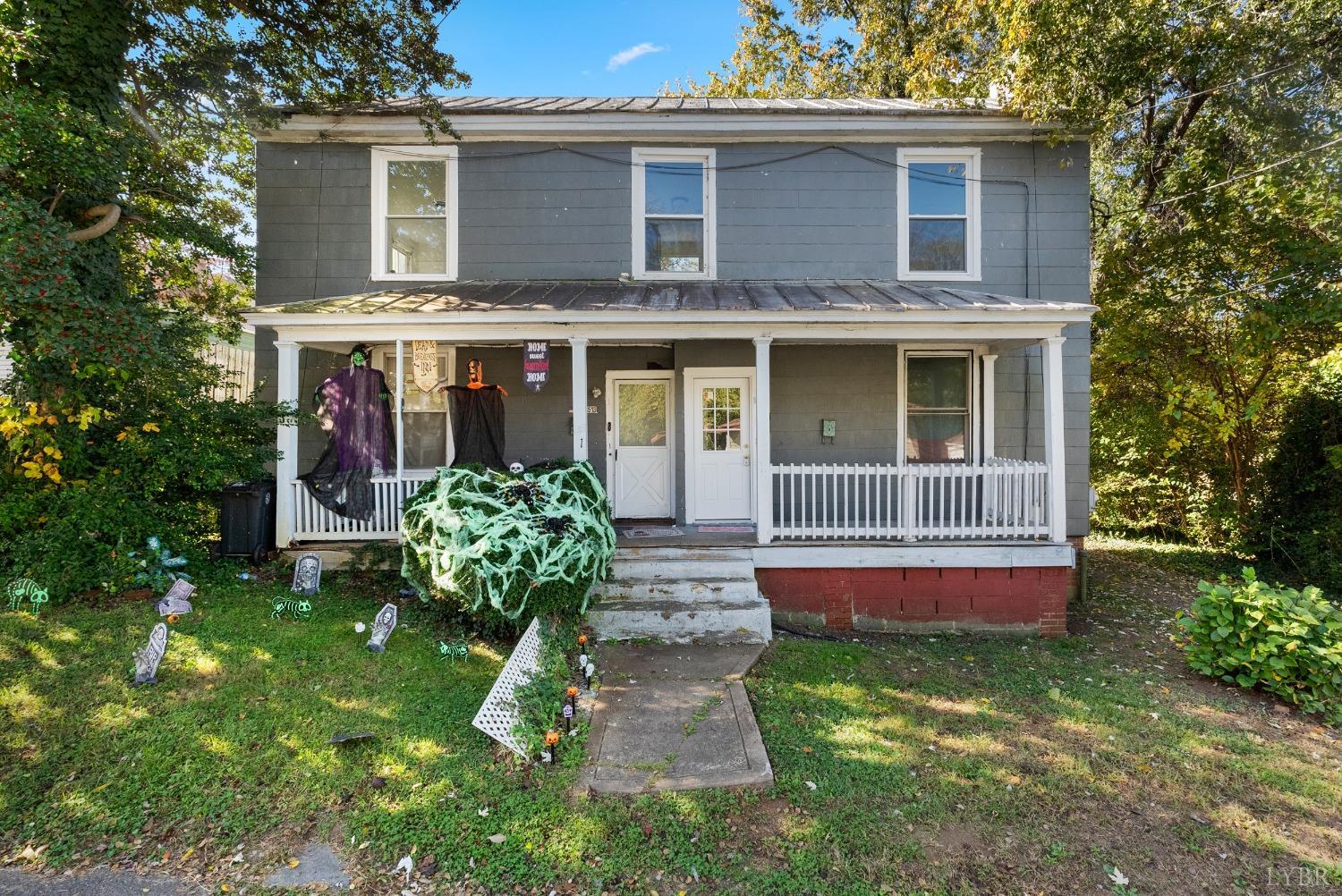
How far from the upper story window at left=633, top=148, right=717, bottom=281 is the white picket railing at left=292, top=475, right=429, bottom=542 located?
4.11 metres

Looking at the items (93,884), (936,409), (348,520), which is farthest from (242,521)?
(936,409)

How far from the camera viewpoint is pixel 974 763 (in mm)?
3586

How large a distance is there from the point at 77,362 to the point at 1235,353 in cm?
1346

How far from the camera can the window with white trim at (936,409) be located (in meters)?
7.69

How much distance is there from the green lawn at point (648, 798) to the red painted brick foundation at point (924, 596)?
3.69ft

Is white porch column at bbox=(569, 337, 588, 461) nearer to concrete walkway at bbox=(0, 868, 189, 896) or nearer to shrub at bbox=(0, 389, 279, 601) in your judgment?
shrub at bbox=(0, 389, 279, 601)

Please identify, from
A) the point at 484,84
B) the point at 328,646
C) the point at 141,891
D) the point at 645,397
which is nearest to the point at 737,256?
the point at 645,397

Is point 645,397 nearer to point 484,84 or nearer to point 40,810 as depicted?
point 484,84

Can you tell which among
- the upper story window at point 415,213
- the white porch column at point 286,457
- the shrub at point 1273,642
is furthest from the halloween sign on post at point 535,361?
the shrub at point 1273,642

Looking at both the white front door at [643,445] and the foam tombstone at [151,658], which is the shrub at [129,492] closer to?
the foam tombstone at [151,658]

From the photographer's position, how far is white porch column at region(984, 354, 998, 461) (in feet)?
24.7

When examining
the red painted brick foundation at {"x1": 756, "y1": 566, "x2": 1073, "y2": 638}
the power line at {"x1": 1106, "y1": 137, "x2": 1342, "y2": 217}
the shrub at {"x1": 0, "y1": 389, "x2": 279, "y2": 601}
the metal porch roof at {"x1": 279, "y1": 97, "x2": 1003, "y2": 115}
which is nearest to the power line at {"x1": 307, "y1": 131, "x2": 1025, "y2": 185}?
the metal porch roof at {"x1": 279, "y1": 97, "x2": 1003, "y2": 115}

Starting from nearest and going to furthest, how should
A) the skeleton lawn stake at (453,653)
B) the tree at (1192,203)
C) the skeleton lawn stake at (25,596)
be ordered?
the skeleton lawn stake at (453,653) < the skeleton lawn stake at (25,596) < the tree at (1192,203)

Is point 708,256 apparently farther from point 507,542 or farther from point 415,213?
point 507,542
